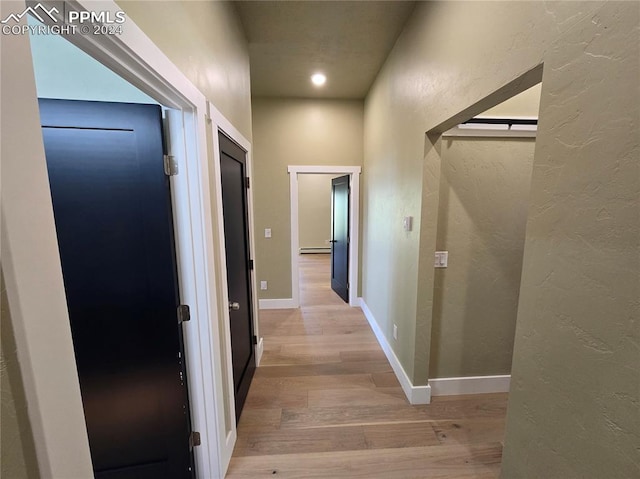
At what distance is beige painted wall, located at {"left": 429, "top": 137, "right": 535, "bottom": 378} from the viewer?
184 centimetres

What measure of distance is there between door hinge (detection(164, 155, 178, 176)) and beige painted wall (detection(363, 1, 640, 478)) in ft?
4.66

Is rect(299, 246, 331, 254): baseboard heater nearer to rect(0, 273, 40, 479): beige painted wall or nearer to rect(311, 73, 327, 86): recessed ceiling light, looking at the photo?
rect(311, 73, 327, 86): recessed ceiling light

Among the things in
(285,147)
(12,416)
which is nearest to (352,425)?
(12,416)

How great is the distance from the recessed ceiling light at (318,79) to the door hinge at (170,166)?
231 cm

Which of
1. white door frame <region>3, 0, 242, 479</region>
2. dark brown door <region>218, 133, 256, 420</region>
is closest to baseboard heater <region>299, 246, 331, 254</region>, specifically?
dark brown door <region>218, 133, 256, 420</region>

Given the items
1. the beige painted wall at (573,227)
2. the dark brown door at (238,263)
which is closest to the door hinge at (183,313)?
the dark brown door at (238,263)

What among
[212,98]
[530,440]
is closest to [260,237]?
[212,98]

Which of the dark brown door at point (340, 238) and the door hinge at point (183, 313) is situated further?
the dark brown door at point (340, 238)

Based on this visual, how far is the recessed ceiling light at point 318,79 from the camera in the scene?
291cm

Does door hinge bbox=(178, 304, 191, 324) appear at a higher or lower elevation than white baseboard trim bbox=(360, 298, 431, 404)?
higher

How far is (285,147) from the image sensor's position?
11.8 ft

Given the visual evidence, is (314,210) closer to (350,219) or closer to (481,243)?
(350,219)

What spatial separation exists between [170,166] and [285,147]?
261 centimetres

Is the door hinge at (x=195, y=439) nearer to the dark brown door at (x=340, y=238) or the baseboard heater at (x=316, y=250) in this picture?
the dark brown door at (x=340, y=238)
